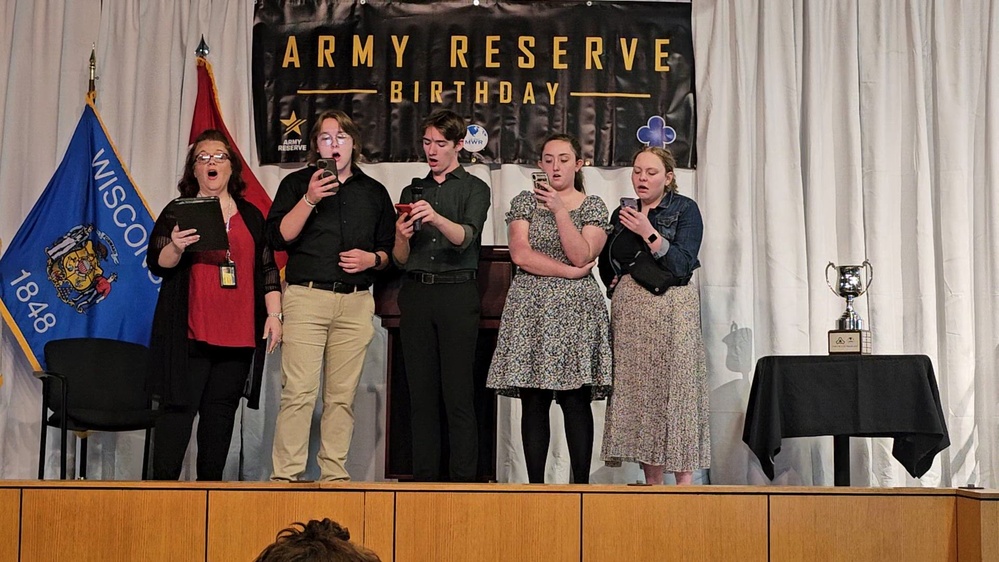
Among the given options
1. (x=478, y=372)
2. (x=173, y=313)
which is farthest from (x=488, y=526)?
(x=173, y=313)

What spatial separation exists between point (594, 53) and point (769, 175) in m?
1.07

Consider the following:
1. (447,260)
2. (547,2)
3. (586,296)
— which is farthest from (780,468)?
(547,2)

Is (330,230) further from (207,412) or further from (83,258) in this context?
(83,258)

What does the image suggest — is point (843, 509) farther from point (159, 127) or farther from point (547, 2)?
point (159, 127)

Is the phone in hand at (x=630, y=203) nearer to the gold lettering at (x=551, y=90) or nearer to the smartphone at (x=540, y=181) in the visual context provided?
the smartphone at (x=540, y=181)

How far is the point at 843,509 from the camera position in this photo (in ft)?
13.1

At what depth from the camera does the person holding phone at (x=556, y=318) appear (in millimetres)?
4266

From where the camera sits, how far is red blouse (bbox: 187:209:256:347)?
445 cm

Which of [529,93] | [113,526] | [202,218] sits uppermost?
[529,93]

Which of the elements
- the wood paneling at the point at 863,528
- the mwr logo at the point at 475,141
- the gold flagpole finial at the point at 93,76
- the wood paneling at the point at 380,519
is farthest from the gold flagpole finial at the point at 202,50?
the wood paneling at the point at 863,528

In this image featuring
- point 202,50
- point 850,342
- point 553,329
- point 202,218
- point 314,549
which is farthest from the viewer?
point 202,50

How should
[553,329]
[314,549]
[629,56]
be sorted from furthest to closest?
[629,56] < [553,329] < [314,549]

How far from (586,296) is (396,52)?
2.07 meters

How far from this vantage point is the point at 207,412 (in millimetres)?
4484
